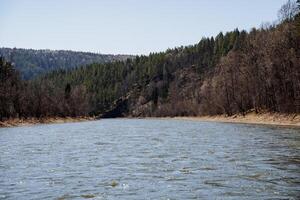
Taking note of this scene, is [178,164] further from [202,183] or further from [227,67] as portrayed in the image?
[227,67]

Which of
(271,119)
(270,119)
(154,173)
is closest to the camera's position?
(154,173)

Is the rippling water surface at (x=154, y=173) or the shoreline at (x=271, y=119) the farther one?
the shoreline at (x=271, y=119)

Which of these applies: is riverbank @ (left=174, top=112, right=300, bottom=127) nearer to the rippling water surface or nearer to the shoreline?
the shoreline

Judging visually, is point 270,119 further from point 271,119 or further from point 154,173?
point 154,173

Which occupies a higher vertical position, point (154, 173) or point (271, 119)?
point (271, 119)

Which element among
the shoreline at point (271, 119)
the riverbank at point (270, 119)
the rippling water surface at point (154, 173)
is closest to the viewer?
the rippling water surface at point (154, 173)

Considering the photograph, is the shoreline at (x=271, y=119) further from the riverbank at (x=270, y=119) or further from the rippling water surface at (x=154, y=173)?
the rippling water surface at (x=154, y=173)

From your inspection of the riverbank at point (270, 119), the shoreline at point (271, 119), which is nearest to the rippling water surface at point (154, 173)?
the shoreline at point (271, 119)

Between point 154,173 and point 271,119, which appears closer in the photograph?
point 154,173

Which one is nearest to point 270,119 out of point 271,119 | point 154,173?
point 271,119

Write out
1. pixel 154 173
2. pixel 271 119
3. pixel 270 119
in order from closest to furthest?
pixel 154 173
pixel 271 119
pixel 270 119

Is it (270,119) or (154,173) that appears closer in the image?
(154,173)

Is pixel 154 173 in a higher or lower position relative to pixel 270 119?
lower

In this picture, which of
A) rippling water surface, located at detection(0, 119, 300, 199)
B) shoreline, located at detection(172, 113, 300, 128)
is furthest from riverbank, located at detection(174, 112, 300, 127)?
rippling water surface, located at detection(0, 119, 300, 199)
